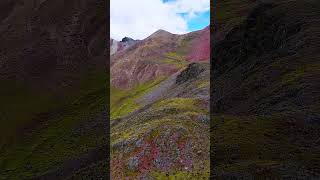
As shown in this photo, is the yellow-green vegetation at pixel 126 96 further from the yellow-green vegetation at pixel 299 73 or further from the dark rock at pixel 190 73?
the yellow-green vegetation at pixel 299 73

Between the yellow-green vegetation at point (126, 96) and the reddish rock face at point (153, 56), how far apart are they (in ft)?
11.2

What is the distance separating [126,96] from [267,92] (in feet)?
218

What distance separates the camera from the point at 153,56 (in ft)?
498

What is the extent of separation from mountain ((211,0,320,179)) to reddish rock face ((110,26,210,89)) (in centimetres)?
3788

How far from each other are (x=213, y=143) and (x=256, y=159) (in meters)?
4.98

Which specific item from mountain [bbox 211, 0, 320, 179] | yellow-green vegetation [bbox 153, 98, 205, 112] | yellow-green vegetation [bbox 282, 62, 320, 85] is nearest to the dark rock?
mountain [bbox 211, 0, 320, 179]

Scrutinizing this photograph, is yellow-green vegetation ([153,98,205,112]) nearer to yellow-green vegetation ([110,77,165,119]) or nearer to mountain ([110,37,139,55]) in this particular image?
yellow-green vegetation ([110,77,165,119])

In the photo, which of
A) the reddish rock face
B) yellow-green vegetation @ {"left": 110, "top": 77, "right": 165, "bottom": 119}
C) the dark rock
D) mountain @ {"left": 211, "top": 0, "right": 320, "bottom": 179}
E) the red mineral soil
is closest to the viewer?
mountain @ {"left": 211, "top": 0, "right": 320, "bottom": 179}
